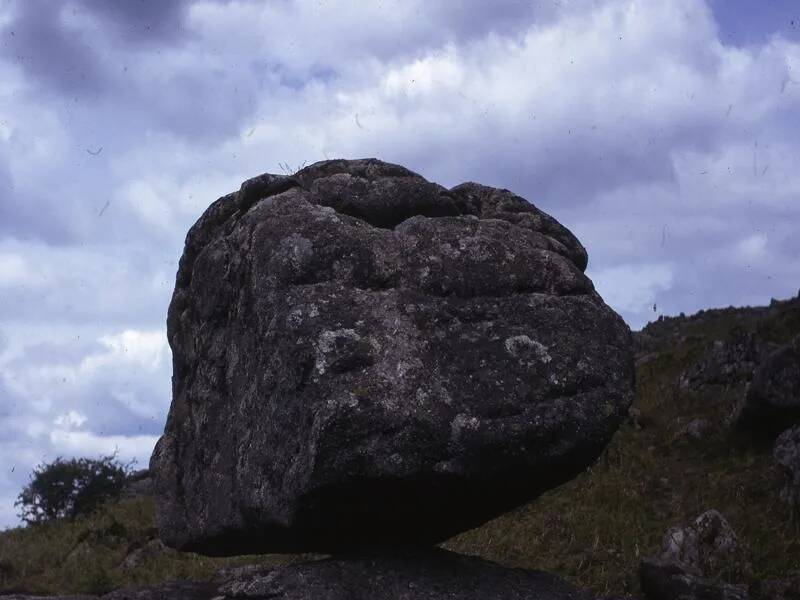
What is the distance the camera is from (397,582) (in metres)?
8.23

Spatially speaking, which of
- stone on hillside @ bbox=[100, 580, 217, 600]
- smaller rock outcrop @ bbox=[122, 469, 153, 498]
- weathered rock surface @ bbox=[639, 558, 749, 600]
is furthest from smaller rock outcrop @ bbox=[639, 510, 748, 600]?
smaller rock outcrop @ bbox=[122, 469, 153, 498]

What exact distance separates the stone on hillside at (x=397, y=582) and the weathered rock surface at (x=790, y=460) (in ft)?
28.0

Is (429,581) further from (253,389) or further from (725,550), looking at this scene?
(725,550)

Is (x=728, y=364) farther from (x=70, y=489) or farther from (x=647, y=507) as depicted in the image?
(x=70, y=489)

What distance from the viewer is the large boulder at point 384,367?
24.9 ft

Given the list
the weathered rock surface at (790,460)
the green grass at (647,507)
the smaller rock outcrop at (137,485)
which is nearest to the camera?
the green grass at (647,507)

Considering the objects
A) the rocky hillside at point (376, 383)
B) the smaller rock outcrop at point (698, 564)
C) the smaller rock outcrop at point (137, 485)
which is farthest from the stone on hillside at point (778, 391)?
the smaller rock outcrop at point (137, 485)

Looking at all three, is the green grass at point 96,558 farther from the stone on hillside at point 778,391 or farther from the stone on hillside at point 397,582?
the stone on hillside at point 778,391

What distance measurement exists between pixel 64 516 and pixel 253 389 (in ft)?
71.1

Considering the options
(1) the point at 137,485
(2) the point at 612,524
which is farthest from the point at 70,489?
(2) the point at 612,524

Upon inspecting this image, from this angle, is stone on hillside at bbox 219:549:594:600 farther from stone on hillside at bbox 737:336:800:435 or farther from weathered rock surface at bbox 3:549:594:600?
stone on hillside at bbox 737:336:800:435

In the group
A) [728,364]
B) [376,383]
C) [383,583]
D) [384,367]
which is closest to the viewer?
[376,383]

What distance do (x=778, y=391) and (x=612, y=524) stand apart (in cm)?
425

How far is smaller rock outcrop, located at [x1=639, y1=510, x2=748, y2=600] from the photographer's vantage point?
11.9 m
